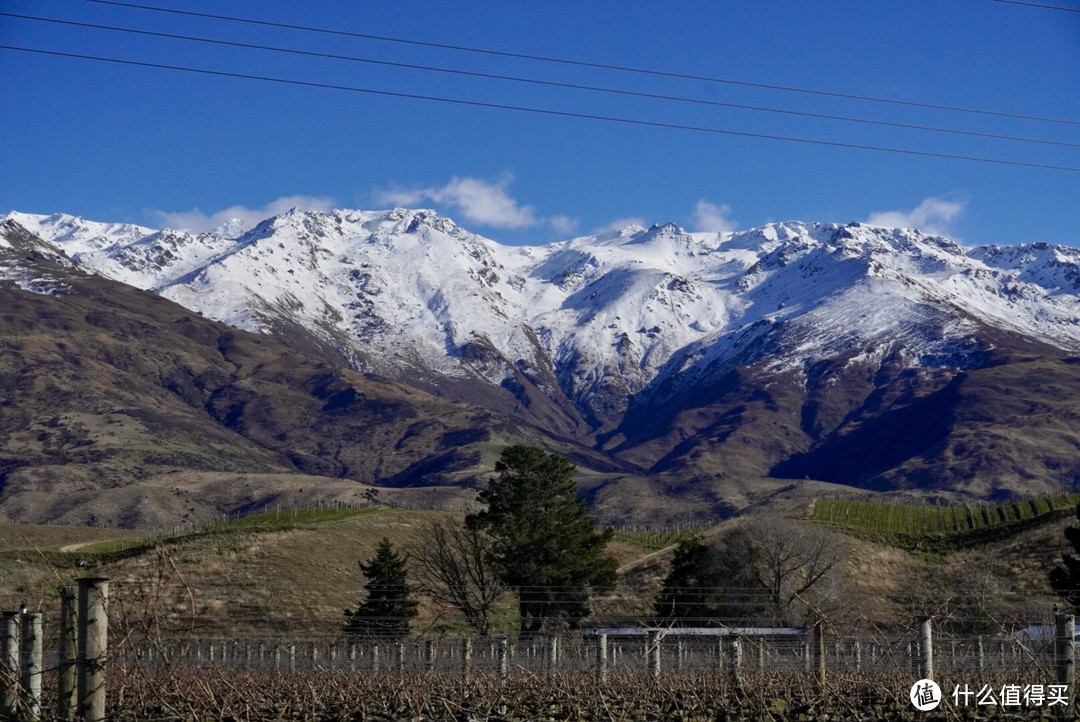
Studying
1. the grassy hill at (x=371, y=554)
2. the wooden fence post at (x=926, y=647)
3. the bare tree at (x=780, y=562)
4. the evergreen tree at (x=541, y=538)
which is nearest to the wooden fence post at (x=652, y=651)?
the wooden fence post at (x=926, y=647)

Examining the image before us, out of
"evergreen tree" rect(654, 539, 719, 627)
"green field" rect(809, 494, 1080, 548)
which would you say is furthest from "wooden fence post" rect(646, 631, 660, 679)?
"green field" rect(809, 494, 1080, 548)

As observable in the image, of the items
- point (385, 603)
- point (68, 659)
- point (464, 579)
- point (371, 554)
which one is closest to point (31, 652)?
point (68, 659)

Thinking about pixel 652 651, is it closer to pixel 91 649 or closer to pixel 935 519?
pixel 91 649

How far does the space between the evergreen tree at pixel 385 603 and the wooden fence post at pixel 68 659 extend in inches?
1307

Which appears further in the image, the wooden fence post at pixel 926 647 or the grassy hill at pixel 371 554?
the grassy hill at pixel 371 554

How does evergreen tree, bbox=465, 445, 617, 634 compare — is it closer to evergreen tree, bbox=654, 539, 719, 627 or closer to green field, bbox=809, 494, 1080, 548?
evergreen tree, bbox=654, 539, 719, 627

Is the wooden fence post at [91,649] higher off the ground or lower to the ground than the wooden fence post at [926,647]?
higher

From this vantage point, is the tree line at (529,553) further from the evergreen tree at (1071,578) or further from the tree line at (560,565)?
the evergreen tree at (1071,578)

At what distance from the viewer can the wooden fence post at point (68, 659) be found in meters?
11.6

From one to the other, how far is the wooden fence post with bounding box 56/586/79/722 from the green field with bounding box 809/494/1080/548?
7218 centimetres

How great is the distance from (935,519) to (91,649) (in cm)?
9603

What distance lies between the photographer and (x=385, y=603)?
1964 inches

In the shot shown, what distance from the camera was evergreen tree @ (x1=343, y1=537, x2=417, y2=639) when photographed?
4709 centimetres

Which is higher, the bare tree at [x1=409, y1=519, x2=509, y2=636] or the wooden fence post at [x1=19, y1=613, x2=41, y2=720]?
the wooden fence post at [x1=19, y1=613, x2=41, y2=720]
